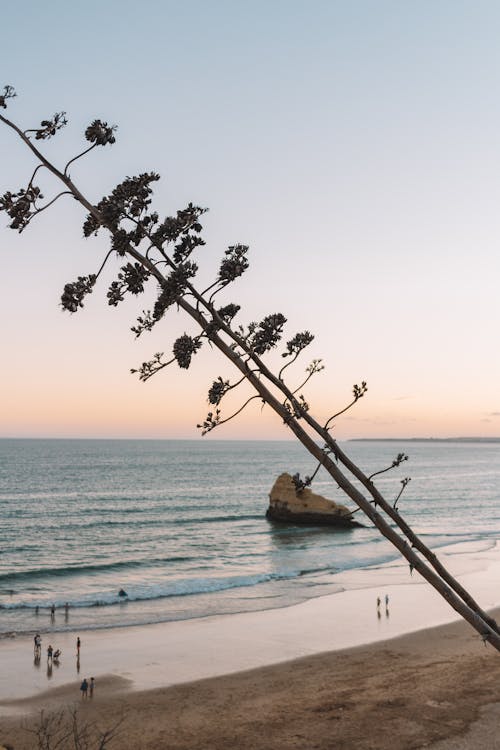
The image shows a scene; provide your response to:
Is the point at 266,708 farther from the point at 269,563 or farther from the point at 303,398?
the point at 269,563

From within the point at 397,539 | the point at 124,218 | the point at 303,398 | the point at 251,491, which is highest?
the point at 124,218

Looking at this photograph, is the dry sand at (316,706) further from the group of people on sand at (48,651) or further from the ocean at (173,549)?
the ocean at (173,549)

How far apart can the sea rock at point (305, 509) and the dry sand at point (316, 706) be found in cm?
4337

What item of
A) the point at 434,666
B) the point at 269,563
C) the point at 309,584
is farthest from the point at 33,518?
the point at 434,666

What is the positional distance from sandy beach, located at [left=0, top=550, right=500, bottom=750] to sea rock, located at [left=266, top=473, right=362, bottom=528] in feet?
112

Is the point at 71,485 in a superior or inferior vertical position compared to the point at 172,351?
inferior

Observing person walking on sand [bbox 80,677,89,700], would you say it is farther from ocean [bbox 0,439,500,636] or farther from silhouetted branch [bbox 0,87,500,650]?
silhouetted branch [bbox 0,87,500,650]

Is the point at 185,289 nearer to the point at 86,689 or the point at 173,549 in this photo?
the point at 86,689

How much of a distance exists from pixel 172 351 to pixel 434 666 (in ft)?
92.4

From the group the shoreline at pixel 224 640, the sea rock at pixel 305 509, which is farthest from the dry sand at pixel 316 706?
the sea rock at pixel 305 509

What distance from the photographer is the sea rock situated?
7456cm

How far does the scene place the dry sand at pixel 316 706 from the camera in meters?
21.2

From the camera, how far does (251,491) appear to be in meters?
125

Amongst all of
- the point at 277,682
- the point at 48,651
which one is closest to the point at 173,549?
the point at 48,651
